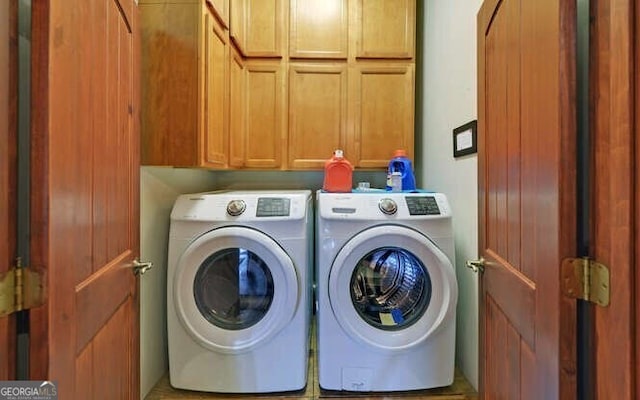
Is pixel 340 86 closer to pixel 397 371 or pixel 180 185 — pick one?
pixel 180 185

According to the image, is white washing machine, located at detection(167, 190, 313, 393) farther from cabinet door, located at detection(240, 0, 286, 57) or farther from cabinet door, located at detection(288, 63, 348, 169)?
cabinet door, located at detection(240, 0, 286, 57)

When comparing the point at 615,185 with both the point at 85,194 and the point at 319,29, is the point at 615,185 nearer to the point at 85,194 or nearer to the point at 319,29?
the point at 85,194

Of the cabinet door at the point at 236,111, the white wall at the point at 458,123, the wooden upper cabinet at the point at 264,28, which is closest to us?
the white wall at the point at 458,123

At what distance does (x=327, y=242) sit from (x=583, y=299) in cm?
107

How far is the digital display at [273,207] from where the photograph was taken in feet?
5.51

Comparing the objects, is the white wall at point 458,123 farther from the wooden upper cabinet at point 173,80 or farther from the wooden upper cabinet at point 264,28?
the wooden upper cabinet at point 173,80

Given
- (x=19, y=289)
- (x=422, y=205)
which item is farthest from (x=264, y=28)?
(x=19, y=289)

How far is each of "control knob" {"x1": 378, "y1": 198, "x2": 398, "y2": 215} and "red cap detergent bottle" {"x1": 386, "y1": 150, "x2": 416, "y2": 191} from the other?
1.74ft

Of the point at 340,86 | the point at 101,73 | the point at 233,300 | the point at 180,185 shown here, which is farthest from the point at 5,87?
the point at 340,86

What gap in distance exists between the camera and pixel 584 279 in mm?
722

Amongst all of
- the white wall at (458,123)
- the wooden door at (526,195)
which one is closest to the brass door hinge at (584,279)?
the wooden door at (526,195)

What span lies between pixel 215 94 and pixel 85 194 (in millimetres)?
1213

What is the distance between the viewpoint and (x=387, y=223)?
166 centimetres

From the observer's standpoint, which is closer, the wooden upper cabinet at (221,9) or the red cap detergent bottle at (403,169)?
the wooden upper cabinet at (221,9)
